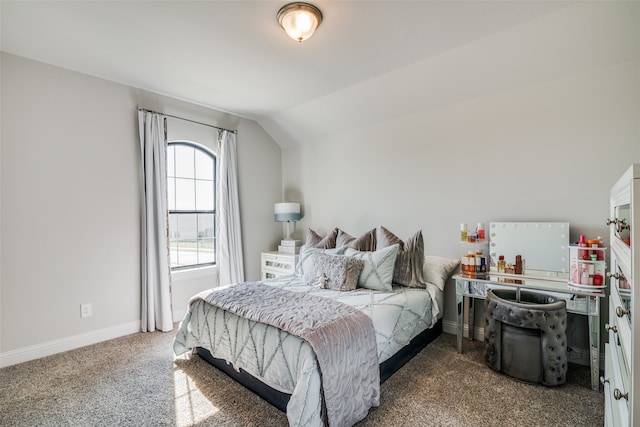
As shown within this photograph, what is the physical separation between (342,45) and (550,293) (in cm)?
250

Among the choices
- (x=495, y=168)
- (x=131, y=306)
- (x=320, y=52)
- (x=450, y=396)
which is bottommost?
(x=450, y=396)

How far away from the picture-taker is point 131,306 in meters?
3.28

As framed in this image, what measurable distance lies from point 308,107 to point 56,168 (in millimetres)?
2670

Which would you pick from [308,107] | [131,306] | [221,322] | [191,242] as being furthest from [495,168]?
[131,306]

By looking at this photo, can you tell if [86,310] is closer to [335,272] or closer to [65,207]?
[65,207]

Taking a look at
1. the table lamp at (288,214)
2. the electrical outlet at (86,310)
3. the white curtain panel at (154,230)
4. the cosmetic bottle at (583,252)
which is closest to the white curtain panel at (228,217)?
the table lamp at (288,214)

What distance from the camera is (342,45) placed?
2484 millimetres

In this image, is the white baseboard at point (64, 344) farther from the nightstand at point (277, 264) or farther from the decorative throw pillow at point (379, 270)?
the decorative throw pillow at point (379, 270)

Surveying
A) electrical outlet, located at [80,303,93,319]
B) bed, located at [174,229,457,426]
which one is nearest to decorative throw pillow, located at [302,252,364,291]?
bed, located at [174,229,457,426]

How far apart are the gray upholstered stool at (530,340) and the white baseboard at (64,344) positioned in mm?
3488

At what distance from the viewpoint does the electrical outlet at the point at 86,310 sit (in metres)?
2.95

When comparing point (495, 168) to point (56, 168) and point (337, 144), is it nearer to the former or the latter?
point (337, 144)

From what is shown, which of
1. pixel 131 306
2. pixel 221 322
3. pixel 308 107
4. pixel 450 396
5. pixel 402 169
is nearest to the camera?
pixel 450 396

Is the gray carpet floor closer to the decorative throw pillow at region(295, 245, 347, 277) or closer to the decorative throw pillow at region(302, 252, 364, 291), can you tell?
the decorative throw pillow at region(302, 252, 364, 291)
